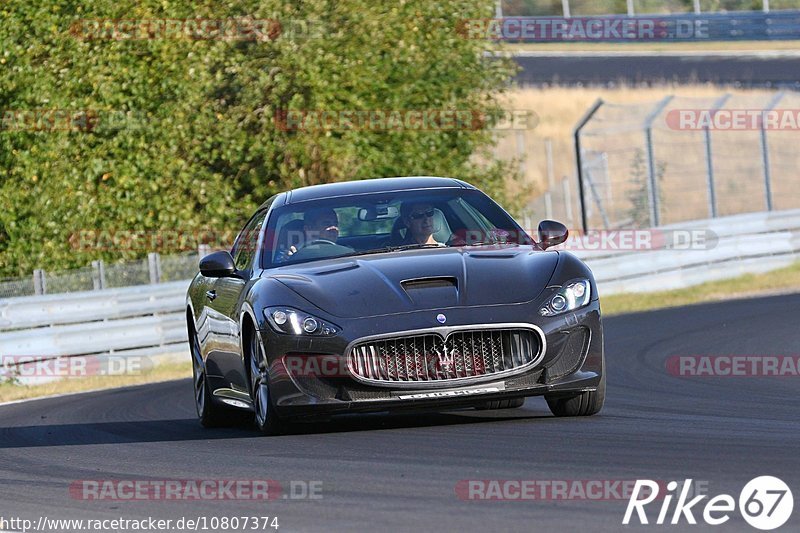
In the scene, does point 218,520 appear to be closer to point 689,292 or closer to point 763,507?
point 763,507

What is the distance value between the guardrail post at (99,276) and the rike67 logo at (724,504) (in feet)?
49.5

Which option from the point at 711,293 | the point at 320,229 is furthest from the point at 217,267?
the point at 711,293

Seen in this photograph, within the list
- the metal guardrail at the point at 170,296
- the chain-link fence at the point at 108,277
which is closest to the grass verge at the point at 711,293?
the metal guardrail at the point at 170,296

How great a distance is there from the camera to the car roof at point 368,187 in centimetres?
1002

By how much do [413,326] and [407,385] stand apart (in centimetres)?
31

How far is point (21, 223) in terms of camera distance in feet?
79.0

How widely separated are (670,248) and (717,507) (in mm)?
17689

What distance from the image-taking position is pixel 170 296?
2019cm

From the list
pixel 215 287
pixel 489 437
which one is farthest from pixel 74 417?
pixel 489 437

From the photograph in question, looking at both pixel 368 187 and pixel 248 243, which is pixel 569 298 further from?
pixel 248 243

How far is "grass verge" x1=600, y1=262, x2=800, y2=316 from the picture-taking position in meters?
21.5

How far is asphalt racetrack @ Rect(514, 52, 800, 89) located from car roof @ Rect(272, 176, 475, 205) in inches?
1158

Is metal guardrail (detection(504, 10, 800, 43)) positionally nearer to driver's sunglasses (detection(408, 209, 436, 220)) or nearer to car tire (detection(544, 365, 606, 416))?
driver's sunglasses (detection(408, 209, 436, 220))

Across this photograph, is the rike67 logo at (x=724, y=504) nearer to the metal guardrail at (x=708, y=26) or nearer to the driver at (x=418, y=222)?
the driver at (x=418, y=222)
